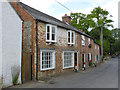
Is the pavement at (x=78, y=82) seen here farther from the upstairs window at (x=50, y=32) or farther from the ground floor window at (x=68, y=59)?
the upstairs window at (x=50, y=32)

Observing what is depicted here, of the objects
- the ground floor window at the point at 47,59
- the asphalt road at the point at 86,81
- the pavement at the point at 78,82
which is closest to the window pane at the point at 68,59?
the ground floor window at the point at 47,59

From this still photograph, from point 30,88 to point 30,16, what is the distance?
6.14m

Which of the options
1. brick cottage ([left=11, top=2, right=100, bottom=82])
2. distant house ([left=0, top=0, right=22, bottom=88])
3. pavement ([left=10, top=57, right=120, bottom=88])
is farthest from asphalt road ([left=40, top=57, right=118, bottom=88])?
distant house ([left=0, top=0, right=22, bottom=88])

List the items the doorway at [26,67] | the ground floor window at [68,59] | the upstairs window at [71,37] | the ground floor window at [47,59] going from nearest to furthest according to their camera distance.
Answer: the doorway at [26,67] < the ground floor window at [47,59] < the ground floor window at [68,59] < the upstairs window at [71,37]

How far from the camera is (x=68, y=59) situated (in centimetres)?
1511

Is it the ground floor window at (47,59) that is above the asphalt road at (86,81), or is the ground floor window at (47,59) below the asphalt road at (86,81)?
above

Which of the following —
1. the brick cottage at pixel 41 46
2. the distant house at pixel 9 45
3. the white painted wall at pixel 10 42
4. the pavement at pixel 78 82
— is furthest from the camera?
the brick cottage at pixel 41 46

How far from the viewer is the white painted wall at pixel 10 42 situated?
26.3ft

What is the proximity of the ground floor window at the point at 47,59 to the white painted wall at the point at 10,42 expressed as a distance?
2389 millimetres

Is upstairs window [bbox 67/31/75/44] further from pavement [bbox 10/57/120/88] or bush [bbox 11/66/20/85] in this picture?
bush [bbox 11/66/20/85]

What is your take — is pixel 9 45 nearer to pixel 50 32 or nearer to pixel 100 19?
pixel 50 32

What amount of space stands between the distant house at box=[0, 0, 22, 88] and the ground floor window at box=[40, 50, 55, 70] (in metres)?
2.33

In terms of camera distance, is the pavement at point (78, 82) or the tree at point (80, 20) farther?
the tree at point (80, 20)

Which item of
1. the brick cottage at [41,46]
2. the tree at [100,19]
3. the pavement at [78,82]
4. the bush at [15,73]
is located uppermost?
the tree at [100,19]
